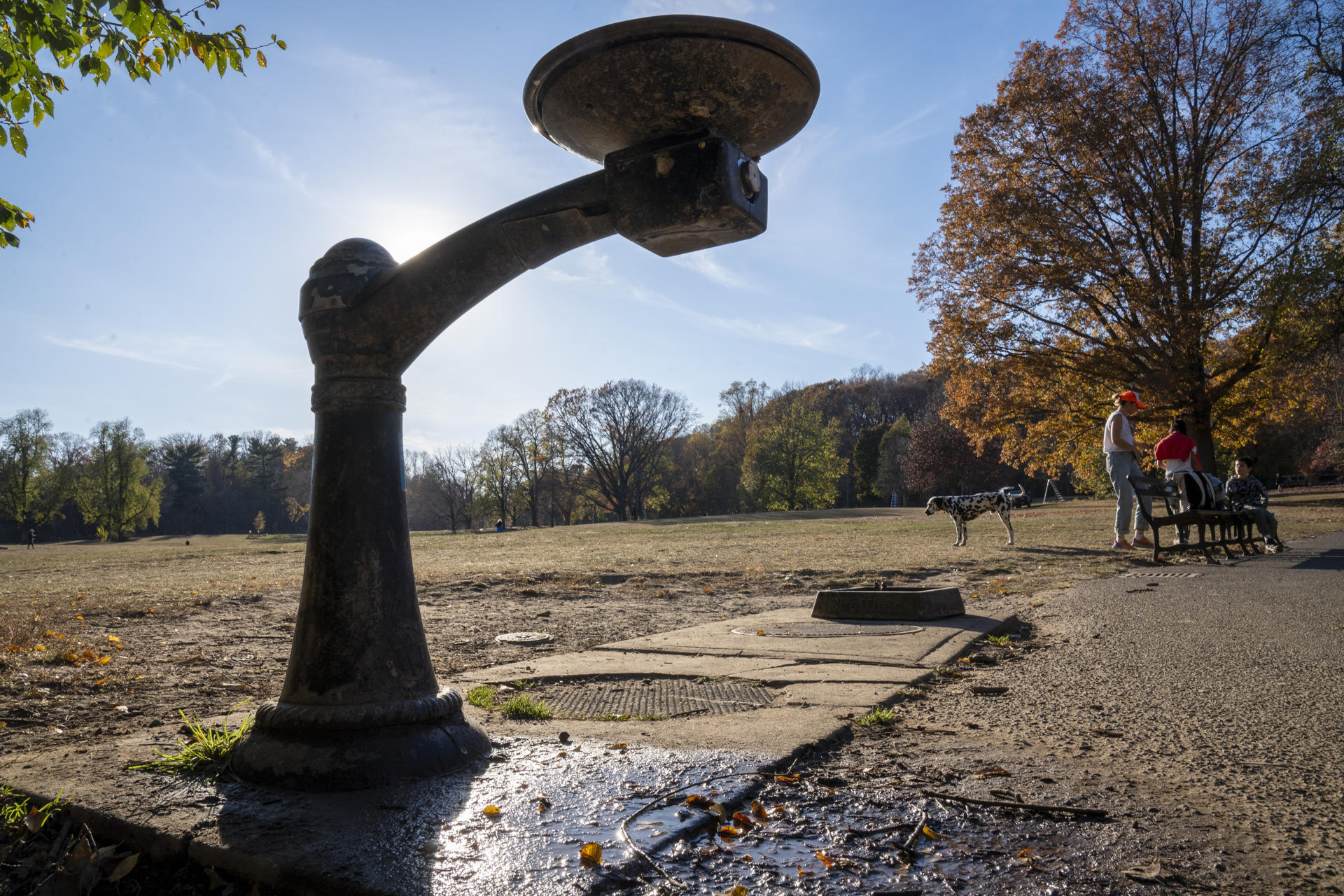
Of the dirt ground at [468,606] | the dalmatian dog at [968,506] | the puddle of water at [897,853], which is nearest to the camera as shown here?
the puddle of water at [897,853]

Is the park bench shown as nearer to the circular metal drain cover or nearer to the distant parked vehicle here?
the circular metal drain cover

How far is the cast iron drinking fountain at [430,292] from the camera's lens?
86.7 inches

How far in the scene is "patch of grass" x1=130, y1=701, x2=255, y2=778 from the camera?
228cm

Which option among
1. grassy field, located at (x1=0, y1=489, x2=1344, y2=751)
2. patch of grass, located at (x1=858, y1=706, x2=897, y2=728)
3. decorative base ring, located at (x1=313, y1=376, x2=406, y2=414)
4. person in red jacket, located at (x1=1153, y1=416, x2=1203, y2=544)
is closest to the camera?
decorative base ring, located at (x1=313, y1=376, x2=406, y2=414)

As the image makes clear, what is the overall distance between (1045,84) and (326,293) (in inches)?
806

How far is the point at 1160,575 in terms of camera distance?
Answer: 767 cm

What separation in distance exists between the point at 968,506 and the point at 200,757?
14660 mm

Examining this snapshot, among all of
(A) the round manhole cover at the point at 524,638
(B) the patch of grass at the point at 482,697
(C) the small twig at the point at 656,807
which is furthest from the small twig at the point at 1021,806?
(A) the round manhole cover at the point at 524,638

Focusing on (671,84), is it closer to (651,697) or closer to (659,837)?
(659,837)

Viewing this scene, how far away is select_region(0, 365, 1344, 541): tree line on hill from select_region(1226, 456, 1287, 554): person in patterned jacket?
1288 inches

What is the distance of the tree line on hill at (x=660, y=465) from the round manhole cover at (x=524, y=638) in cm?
4322

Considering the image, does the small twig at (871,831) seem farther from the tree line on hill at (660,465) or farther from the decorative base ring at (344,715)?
the tree line on hill at (660,465)

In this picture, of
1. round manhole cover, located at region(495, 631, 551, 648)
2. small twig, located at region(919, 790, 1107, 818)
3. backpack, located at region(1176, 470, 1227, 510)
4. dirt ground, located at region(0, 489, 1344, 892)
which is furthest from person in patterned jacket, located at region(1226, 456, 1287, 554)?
small twig, located at region(919, 790, 1107, 818)

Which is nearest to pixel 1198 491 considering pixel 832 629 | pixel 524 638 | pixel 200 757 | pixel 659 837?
pixel 832 629
